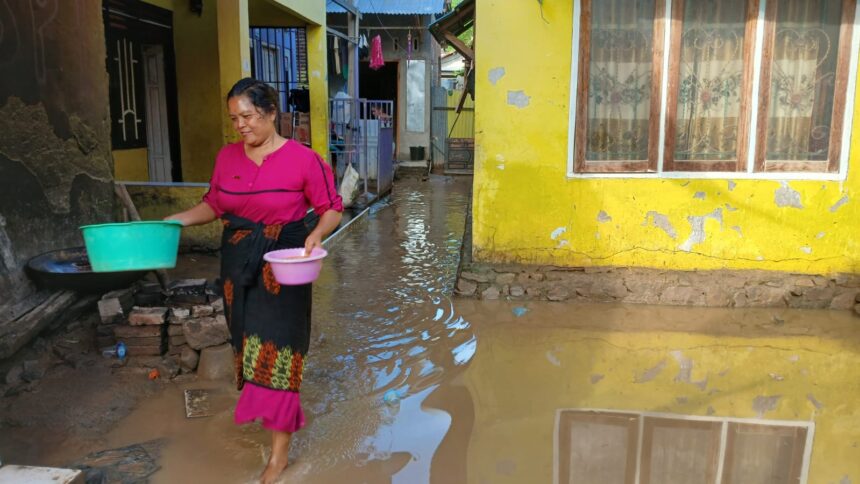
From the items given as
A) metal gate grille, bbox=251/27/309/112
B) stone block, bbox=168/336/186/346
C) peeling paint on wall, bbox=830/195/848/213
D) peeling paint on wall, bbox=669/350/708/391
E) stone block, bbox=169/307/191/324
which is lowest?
peeling paint on wall, bbox=669/350/708/391

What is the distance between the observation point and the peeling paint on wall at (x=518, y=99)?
5.77m

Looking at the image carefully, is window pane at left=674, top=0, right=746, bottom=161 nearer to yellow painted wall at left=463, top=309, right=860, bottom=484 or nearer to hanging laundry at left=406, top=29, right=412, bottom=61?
yellow painted wall at left=463, top=309, right=860, bottom=484

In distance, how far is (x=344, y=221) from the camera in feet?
31.7

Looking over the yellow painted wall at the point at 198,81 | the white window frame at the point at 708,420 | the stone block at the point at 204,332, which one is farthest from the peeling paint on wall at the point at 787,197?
the yellow painted wall at the point at 198,81

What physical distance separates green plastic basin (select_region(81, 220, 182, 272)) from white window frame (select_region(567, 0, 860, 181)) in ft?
12.3

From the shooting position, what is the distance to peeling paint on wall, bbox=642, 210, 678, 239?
5793 mm

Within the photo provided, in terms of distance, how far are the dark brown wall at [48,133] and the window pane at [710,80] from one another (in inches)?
181

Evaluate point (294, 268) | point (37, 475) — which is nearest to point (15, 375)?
point (37, 475)

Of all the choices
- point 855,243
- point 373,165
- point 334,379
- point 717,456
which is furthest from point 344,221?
point 717,456

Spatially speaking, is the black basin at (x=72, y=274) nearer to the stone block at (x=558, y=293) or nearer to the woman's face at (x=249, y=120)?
the woman's face at (x=249, y=120)

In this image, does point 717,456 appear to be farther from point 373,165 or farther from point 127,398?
point 373,165

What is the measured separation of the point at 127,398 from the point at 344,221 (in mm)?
6003

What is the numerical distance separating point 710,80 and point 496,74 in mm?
1815

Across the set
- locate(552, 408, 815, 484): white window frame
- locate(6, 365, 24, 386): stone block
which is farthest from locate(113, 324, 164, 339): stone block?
locate(552, 408, 815, 484): white window frame
